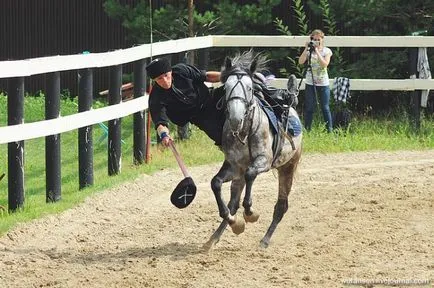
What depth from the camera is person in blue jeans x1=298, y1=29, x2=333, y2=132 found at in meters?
16.2

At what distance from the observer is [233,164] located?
9.90 m

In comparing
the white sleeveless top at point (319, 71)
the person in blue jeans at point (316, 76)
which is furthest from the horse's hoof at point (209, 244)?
the white sleeveless top at point (319, 71)

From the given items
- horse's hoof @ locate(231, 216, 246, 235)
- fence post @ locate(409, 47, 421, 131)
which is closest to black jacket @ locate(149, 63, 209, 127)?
horse's hoof @ locate(231, 216, 246, 235)

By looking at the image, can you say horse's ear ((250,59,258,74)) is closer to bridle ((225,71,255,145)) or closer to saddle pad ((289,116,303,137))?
bridle ((225,71,255,145))

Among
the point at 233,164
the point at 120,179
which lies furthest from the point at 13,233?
the point at 120,179

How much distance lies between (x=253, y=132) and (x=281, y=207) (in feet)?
3.38

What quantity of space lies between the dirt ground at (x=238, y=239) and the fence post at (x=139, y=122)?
0.57m

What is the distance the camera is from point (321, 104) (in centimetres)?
1644

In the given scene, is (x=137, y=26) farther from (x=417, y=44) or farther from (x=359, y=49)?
(x=417, y=44)

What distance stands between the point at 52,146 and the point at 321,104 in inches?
223

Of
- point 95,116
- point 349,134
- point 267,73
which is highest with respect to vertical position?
point 267,73

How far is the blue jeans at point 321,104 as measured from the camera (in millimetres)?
16375

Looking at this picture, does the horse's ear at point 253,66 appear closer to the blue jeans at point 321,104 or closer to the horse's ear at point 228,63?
the horse's ear at point 228,63

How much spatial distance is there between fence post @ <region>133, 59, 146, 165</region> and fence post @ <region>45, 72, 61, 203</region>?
2619 mm
